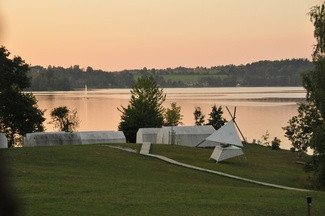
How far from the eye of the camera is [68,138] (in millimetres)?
61094

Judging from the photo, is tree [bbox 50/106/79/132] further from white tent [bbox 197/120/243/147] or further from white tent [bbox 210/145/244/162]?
white tent [bbox 210/145/244/162]

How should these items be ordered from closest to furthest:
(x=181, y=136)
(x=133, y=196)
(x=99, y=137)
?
(x=133, y=196)
(x=99, y=137)
(x=181, y=136)

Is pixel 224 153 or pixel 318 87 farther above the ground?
pixel 318 87

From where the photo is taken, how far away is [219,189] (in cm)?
2552

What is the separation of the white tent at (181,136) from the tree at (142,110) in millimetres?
13331

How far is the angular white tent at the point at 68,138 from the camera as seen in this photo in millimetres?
59084

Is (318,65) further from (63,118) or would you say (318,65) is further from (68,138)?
(63,118)

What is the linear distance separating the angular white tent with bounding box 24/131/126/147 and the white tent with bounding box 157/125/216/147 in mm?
6089

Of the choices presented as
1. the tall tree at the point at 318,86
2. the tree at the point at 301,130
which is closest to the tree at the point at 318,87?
the tall tree at the point at 318,86

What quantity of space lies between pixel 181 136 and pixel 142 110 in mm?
20606

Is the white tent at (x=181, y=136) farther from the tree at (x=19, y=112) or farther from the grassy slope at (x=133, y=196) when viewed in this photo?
the grassy slope at (x=133, y=196)

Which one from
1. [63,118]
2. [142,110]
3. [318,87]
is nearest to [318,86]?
[318,87]

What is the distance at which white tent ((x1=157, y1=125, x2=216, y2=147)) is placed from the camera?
67.2 metres

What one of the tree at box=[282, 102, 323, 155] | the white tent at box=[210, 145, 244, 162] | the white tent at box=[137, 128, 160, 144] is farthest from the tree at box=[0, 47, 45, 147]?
the tree at box=[282, 102, 323, 155]
